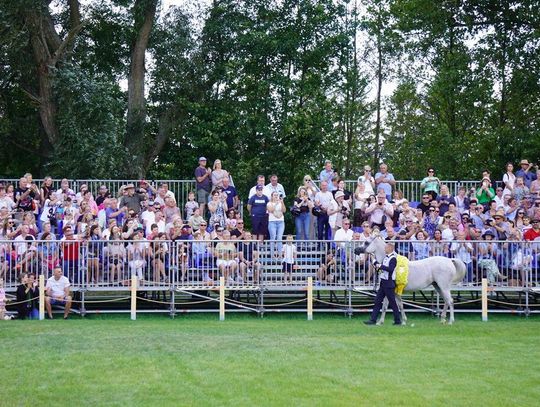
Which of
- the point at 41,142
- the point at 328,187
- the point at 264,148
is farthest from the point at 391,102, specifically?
the point at 328,187

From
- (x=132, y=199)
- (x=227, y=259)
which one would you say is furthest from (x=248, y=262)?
(x=132, y=199)

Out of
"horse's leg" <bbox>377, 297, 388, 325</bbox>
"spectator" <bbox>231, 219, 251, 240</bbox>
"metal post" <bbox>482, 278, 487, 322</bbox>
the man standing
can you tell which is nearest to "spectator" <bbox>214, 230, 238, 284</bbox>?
"spectator" <bbox>231, 219, 251, 240</bbox>

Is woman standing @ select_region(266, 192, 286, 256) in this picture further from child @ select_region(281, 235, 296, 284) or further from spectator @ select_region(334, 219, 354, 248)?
child @ select_region(281, 235, 296, 284)

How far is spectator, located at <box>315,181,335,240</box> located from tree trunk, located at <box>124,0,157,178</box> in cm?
1109

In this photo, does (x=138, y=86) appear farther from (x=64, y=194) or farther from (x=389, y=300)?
(x=389, y=300)

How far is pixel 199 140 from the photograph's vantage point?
136 ft

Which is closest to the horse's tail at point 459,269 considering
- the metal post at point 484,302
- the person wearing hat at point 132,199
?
the metal post at point 484,302

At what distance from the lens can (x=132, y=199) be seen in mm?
31656

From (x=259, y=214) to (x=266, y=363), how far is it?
1244 centimetres

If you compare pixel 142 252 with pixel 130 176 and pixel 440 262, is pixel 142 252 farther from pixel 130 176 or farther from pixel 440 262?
pixel 130 176

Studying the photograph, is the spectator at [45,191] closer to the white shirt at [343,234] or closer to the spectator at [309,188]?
the spectator at [309,188]

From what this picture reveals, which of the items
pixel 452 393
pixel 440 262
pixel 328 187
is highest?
pixel 328 187

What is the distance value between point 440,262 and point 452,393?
980 centimetres

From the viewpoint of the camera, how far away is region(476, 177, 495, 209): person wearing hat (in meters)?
32.4
